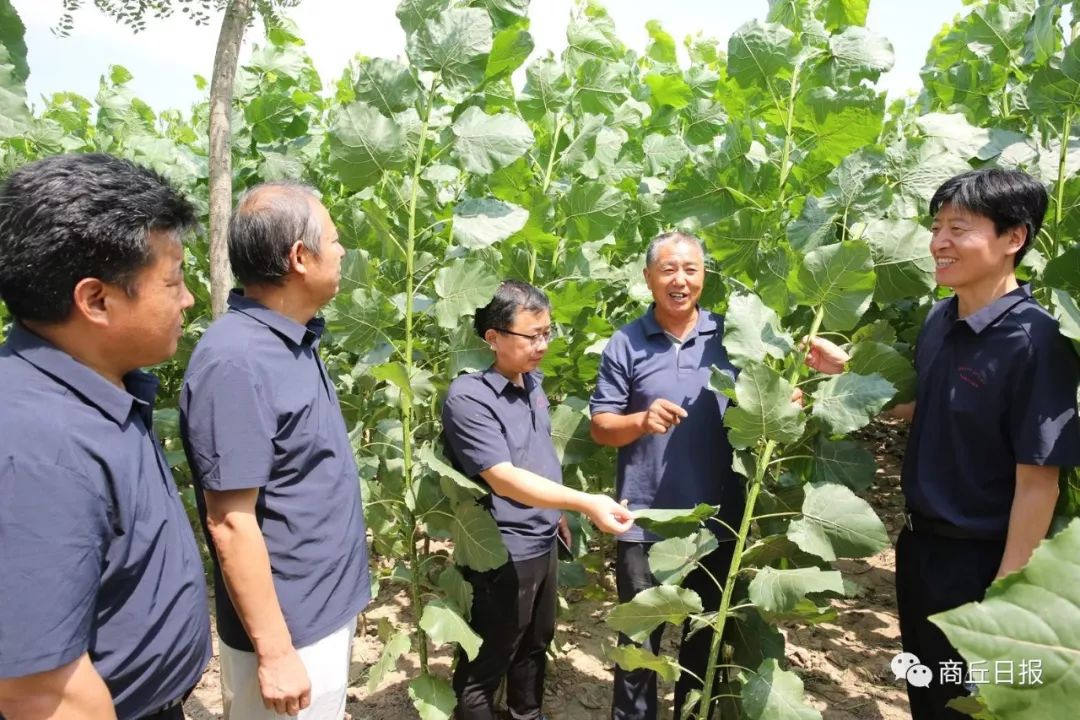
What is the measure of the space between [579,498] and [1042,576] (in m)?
1.48

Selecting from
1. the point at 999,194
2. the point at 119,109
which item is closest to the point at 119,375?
the point at 999,194

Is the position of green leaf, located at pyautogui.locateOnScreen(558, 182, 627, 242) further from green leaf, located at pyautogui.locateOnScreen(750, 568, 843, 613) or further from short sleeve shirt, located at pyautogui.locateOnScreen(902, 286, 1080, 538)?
green leaf, located at pyautogui.locateOnScreen(750, 568, 843, 613)

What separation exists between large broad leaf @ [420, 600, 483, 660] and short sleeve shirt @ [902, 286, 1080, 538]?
131 centimetres

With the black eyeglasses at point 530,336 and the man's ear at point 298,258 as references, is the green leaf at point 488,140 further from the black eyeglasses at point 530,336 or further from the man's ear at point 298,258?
the man's ear at point 298,258

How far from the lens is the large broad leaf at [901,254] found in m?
1.90

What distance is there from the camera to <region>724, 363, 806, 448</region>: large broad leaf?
1.78 metres

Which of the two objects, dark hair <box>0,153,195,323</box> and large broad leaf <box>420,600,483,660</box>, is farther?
large broad leaf <box>420,600,483,660</box>

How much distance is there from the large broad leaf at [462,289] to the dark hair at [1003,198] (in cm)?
126

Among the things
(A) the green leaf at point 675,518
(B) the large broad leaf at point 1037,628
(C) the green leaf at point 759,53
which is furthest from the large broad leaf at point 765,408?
(B) the large broad leaf at point 1037,628

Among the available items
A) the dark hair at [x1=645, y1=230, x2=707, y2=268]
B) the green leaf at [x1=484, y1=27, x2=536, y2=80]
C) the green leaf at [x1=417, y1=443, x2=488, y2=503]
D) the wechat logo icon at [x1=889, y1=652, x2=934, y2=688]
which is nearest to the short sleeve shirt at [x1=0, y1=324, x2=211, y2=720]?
the green leaf at [x1=417, y1=443, x2=488, y2=503]

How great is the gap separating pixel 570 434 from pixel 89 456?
5.99 ft

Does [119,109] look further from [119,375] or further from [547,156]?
[119,375]

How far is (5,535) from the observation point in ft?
3.06

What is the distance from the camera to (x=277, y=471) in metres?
1.53
